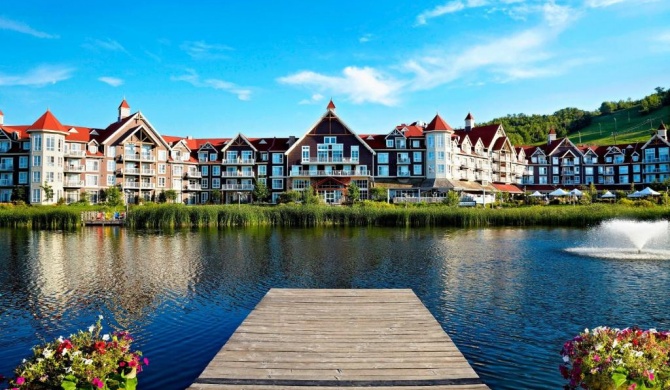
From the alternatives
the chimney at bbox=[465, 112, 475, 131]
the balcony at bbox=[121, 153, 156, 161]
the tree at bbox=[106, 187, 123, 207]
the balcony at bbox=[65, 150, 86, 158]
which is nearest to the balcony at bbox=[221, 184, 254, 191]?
the balcony at bbox=[121, 153, 156, 161]

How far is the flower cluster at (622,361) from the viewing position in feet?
18.1

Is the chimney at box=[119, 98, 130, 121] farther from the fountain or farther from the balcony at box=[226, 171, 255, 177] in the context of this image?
the fountain

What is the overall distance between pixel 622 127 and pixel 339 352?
16096cm

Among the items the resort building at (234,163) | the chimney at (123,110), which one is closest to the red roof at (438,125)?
the resort building at (234,163)

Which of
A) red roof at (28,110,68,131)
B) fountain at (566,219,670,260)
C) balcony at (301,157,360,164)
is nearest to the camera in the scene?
fountain at (566,219,670,260)

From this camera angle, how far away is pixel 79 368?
5676mm

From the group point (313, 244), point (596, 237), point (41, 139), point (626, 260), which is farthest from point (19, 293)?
point (41, 139)

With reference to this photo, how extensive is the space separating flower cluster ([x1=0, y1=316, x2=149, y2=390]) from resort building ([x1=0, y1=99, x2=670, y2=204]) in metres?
60.4

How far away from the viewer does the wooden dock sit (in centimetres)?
705

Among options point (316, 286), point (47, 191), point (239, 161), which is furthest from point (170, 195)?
point (316, 286)

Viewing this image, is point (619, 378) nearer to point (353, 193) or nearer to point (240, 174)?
point (353, 193)

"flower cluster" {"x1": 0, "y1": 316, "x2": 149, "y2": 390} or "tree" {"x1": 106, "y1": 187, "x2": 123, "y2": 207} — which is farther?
"tree" {"x1": 106, "y1": 187, "x2": 123, "y2": 207}

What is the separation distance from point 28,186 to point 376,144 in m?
50.9

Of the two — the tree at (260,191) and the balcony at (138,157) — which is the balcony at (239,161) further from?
the balcony at (138,157)
